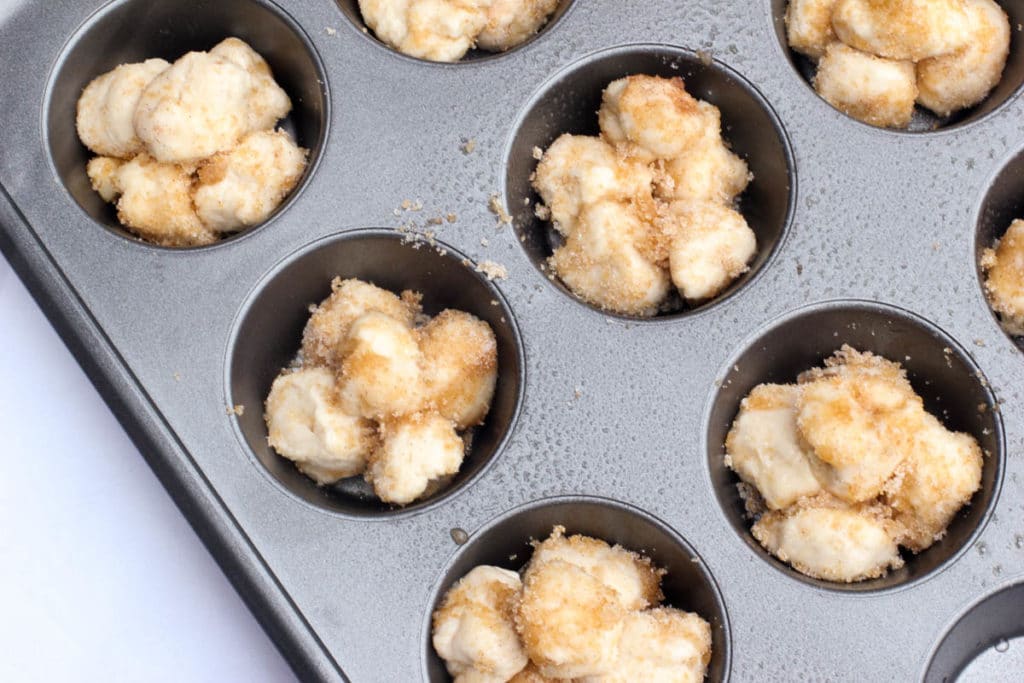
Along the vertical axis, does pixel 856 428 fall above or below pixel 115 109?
below

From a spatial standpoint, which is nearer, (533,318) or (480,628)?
(480,628)

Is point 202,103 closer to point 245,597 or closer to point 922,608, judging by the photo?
point 245,597

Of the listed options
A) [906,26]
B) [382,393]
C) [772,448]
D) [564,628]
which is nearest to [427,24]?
[382,393]

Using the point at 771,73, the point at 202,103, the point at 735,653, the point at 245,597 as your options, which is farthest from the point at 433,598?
the point at 771,73

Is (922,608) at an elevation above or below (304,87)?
below

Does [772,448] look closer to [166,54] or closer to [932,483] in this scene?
[932,483]

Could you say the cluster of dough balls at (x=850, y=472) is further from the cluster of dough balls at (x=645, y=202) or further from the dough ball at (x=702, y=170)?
the dough ball at (x=702, y=170)

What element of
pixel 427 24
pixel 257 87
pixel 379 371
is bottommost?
pixel 379 371

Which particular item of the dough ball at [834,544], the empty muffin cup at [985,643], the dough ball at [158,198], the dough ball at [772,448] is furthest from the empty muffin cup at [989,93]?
the dough ball at [158,198]
